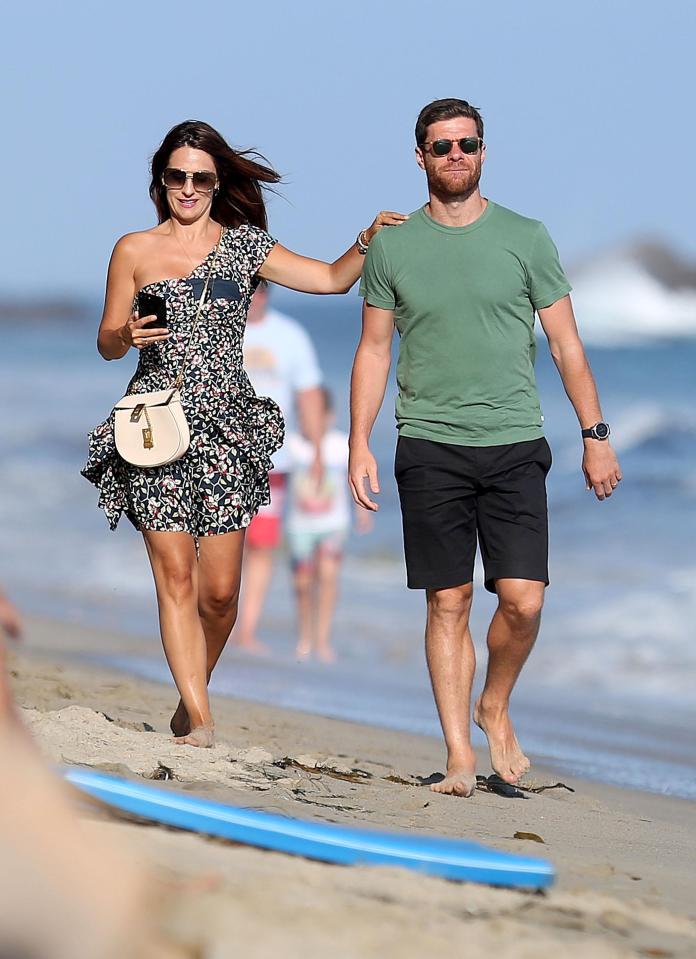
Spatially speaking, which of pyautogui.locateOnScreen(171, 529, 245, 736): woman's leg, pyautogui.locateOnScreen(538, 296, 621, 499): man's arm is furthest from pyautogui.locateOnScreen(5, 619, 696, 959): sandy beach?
pyautogui.locateOnScreen(538, 296, 621, 499): man's arm

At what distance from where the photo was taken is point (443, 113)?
504 centimetres

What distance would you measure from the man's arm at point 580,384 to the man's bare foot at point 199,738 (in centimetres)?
142

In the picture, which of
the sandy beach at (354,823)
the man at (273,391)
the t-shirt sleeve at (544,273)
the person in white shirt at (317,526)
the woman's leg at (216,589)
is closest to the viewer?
the sandy beach at (354,823)

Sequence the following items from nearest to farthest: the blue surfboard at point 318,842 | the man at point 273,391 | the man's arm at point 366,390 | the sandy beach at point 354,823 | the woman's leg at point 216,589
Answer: the sandy beach at point 354,823
the blue surfboard at point 318,842
the man's arm at point 366,390
the woman's leg at point 216,589
the man at point 273,391

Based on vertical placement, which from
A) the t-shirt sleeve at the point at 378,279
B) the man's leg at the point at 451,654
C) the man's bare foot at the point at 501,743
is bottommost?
the man's bare foot at the point at 501,743

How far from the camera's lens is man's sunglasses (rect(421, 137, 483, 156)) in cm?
501

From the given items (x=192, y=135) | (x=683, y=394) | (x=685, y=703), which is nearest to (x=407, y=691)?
(x=685, y=703)

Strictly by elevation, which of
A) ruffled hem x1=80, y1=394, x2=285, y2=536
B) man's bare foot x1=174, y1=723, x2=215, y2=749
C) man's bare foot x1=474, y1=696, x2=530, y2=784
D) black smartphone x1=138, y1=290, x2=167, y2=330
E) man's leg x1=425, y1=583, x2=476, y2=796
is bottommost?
man's bare foot x1=174, y1=723, x2=215, y2=749

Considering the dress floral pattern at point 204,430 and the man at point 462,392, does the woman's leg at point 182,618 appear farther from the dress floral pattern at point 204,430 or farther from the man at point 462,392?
the man at point 462,392

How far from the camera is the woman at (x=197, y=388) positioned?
517 centimetres

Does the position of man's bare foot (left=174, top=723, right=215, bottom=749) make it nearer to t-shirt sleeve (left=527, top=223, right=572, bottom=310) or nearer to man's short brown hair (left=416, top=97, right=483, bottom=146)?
t-shirt sleeve (left=527, top=223, right=572, bottom=310)

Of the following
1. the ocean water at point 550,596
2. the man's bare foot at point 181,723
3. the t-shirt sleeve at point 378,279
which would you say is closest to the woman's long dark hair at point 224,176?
the t-shirt sleeve at point 378,279

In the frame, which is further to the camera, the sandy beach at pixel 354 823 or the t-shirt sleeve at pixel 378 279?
the t-shirt sleeve at pixel 378 279

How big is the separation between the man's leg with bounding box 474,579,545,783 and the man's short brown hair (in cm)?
142
